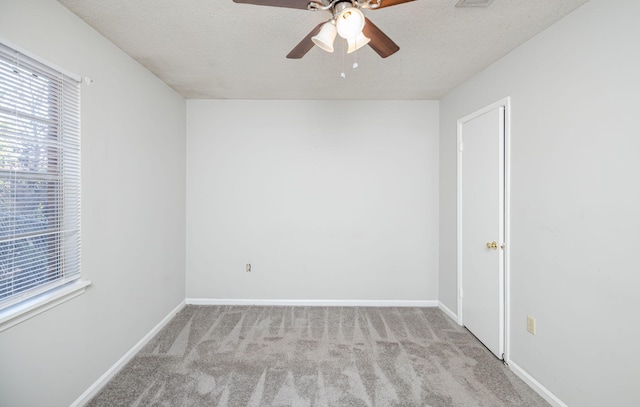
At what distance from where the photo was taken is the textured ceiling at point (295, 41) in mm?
1698

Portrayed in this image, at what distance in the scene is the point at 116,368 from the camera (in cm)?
213

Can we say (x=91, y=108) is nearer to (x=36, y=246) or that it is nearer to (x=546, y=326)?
(x=36, y=246)

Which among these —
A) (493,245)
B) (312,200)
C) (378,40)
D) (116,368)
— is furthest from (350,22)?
(116,368)

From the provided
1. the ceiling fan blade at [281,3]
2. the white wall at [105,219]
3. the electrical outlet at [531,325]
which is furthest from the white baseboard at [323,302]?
the ceiling fan blade at [281,3]

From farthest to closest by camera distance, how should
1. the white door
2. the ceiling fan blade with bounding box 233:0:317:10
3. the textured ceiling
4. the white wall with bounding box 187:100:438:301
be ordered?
the white wall with bounding box 187:100:438:301
the white door
the textured ceiling
the ceiling fan blade with bounding box 233:0:317:10

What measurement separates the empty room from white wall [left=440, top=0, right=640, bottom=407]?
0.04 ft

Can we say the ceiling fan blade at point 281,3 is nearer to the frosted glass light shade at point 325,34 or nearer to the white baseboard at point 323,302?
the frosted glass light shade at point 325,34

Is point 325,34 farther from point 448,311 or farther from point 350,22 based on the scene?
point 448,311

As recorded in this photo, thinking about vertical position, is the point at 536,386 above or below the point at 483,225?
below

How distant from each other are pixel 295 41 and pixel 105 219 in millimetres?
1957

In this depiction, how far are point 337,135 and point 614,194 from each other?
250 centimetres

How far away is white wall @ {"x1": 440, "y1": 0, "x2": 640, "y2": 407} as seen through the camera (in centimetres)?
143

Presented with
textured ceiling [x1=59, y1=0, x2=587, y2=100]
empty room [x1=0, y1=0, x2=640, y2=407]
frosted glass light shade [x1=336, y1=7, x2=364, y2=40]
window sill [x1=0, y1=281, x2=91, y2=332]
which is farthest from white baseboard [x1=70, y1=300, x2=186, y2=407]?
frosted glass light shade [x1=336, y1=7, x2=364, y2=40]

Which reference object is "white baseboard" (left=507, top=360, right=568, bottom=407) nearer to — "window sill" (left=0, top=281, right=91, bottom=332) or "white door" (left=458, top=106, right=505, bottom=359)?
"white door" (left=458, top=106, right=505, bottom=359)
